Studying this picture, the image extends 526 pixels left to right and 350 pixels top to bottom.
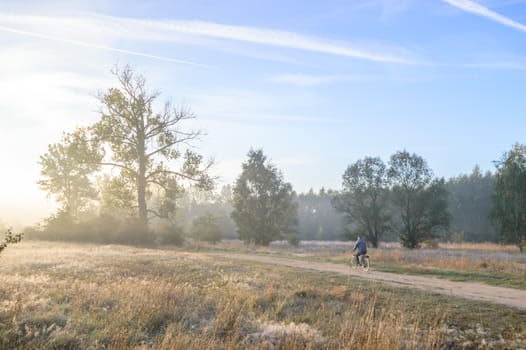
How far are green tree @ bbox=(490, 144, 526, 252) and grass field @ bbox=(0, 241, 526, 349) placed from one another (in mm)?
34618

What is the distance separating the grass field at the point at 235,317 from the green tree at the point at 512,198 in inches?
1363

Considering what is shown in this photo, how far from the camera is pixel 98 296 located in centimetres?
942

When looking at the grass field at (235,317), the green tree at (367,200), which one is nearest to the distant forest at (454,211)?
the green tree at (367,200)

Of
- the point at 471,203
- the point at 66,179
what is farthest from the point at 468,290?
the point at 471,203

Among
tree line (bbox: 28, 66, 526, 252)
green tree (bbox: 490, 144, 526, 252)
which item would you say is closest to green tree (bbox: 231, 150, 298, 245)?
tree line (bbox: 28, 66, 526, 252)

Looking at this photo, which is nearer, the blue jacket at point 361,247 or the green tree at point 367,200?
the blue jacket at point 361,247

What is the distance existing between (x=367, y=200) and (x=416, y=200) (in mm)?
5929

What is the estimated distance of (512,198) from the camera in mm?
40250

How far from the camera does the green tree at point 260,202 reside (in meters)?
50.1

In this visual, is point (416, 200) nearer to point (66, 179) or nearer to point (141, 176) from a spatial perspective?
point (141, 176)

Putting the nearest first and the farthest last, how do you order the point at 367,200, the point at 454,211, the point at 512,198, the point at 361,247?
the point at 361,247, the point at 512,198, the point at 367,200, the point at 454,211

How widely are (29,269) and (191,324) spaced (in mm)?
9797

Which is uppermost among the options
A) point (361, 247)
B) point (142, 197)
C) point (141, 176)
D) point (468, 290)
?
point (141, 176)

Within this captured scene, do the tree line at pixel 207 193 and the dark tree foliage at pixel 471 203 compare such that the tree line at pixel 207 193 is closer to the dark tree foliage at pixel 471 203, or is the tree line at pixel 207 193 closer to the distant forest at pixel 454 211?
the distant forest at pixel 454 211
